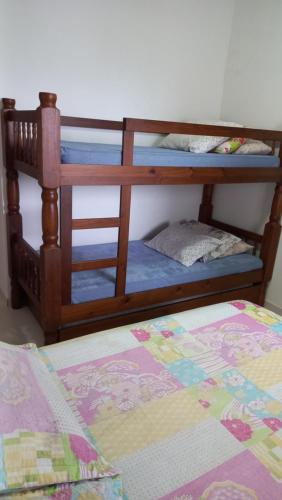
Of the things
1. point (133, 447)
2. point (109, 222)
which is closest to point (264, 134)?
point (109, 222)

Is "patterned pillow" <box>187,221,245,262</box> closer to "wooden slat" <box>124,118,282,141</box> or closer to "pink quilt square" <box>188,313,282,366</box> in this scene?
"wooden slat" <box>124,118,282,141</box>

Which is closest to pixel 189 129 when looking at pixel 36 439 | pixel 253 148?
pixel 253 148

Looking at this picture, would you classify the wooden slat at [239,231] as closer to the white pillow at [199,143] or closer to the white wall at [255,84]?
the white wall at [255,84]

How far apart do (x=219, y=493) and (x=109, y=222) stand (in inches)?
49.7

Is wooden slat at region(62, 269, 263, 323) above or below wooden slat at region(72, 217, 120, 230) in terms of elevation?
below

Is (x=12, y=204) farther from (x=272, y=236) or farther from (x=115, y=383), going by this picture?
(x=272, y=236)

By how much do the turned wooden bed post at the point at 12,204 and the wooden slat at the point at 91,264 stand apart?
Answer: 653mm

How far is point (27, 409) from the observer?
83 centimetres

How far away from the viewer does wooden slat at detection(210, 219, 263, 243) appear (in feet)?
8.94

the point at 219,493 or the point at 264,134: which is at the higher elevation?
the point at 264,134

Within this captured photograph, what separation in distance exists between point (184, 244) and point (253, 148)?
2.53 ft

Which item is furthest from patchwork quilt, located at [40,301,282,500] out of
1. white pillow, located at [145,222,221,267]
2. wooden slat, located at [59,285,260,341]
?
white pillow, located at [145,222,221,267]

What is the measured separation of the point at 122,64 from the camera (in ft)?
8.04

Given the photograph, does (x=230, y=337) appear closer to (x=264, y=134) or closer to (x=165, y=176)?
(x=165, y=176)
